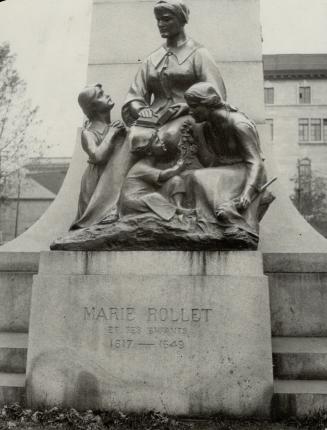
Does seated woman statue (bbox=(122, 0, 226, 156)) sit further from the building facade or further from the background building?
the building facade

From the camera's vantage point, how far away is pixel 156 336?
227 inches

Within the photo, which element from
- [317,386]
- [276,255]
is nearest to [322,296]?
[276,255]

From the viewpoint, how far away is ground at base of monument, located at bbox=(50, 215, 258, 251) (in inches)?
235

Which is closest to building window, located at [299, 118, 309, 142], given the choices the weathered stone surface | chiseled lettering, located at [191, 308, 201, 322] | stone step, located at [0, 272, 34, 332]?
the weathered stone surface

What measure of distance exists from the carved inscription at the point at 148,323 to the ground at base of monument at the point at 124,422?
702 mm

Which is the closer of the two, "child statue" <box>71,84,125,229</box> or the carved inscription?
the carved inscription

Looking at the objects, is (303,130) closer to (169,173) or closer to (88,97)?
(88,97)

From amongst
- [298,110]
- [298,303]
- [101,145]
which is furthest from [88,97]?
[298,110]

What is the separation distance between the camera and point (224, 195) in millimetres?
6383

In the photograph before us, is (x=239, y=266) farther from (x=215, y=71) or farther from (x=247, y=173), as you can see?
(x=215, y=71)

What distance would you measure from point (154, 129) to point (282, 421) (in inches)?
144

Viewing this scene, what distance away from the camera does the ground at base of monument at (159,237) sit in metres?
5.96

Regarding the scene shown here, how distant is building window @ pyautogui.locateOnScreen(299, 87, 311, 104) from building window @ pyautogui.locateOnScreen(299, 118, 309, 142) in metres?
2.10

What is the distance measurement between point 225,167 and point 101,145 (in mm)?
1611
